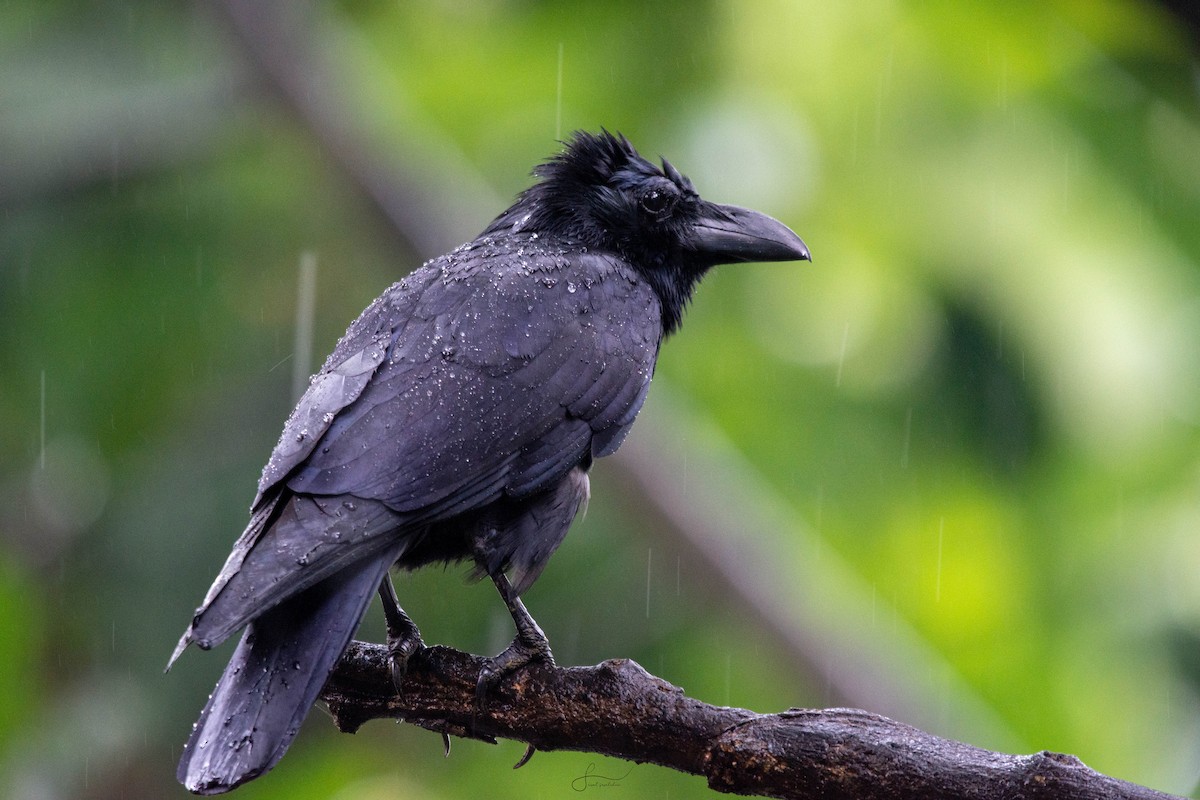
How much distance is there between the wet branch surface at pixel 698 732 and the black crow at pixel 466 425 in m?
0.10

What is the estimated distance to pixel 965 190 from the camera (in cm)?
721

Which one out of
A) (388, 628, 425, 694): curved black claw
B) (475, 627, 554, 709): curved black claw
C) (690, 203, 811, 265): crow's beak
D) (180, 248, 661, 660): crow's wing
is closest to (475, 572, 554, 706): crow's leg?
(475, 627, 554, 709): curved black claw

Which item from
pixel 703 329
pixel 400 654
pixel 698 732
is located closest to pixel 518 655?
pixel 400 654

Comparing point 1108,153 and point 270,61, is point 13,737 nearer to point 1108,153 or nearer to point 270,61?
point 270,61

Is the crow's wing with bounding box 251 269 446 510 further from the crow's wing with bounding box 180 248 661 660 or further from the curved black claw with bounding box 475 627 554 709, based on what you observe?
the curved black claw with bounding box 475 627 554 709

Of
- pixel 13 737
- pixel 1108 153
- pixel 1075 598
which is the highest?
pixel 1108 153

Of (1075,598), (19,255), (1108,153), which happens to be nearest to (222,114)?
(19,255)

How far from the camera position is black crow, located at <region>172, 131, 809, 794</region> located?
3133mm

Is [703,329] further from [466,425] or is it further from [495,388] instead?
[466,425]

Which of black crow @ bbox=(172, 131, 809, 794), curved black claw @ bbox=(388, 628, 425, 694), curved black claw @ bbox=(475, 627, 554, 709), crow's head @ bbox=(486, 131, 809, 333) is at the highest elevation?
crow's head @ bbox=(486, 131, 809, 333)

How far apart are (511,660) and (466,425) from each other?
0.63m

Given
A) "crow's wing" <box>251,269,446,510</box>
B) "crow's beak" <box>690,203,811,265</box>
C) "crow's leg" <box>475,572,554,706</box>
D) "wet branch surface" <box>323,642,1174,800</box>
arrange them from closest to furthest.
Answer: "wet branch surface" <box>323,642,1174,800</box>, "crow's wing" <box>251,269,446,510</box>, "crow's leg" <box>475,572,554,706</box>, "crow's beak" <box>690,203,811,265</box>

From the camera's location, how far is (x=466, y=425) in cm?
364

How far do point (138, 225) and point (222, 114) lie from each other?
1166mm
